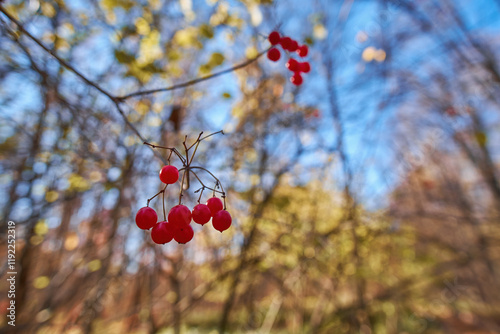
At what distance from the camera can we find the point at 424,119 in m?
5.12

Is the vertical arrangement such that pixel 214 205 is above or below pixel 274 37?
below

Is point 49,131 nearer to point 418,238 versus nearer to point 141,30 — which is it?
point 141,30

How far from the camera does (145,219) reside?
101 centimetres

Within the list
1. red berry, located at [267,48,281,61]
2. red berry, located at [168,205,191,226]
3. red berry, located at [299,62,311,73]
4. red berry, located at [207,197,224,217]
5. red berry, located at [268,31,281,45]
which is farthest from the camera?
red berry, located at [299,62,311,73]

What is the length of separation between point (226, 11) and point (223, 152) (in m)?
1.40

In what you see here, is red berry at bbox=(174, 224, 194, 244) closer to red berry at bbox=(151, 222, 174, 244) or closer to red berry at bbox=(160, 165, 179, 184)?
red berry at bbox=(151, 222, 174, 244)

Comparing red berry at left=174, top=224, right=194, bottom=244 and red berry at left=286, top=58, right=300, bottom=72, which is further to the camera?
red berry at left=286, top=58, right=300, bottom=72

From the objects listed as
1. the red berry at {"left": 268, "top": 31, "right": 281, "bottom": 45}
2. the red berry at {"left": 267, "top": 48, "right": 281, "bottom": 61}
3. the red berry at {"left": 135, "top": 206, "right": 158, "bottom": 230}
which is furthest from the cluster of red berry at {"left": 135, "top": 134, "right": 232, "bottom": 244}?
the red berry at {"left": 267, "top": 48, "right": 281, "bottom": 61}

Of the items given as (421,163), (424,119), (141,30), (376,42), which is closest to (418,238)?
(421,163)

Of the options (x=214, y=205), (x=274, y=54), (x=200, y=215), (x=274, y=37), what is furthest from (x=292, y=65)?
(x=200, y=215)

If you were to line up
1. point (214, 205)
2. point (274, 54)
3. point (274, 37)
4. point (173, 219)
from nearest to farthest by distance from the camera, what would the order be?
point (173, 219) < point (214, 205) < point (274, 37) < point (274, 54)

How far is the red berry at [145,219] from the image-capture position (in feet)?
3.31

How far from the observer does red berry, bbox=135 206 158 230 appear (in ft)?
3.31

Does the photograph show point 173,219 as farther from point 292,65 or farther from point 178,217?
point 292,65
